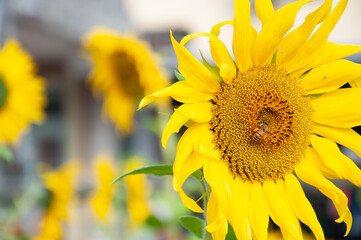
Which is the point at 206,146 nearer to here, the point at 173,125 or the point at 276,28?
the point at 173,125

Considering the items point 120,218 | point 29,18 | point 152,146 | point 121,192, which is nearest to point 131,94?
point 121,192

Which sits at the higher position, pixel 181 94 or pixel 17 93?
pixel 17 93

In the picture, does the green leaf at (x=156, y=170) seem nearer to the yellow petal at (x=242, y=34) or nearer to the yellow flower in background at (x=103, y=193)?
the yellow petal at (x=242, y=34)

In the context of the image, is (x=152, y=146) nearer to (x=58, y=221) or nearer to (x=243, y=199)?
(x=58, y=221)

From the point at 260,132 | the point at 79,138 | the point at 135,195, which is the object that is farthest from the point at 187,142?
the point at 79,138

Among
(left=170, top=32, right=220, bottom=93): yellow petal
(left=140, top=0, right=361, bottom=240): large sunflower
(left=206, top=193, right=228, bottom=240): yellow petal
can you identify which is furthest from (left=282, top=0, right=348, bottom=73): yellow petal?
(left=206, top=193, right=228, bottom=240): yellow petal

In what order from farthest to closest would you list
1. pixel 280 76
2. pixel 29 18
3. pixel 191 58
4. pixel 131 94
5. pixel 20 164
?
1. pixel 29 18
2. pixel 20 164
3. pixel 131 94
4. pixel 280 76
5. pixel 191 58

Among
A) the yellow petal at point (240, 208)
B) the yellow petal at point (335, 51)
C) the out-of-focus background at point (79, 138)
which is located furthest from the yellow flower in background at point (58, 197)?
the yellow petal at point (335, 51)
